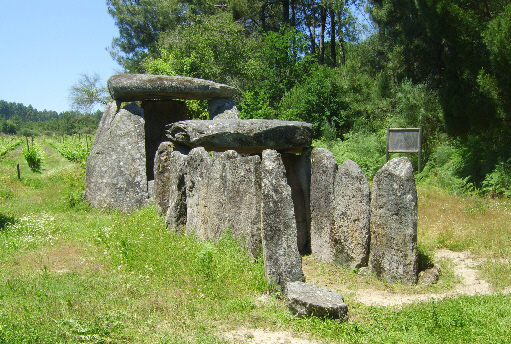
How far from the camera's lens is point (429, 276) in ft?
23.6

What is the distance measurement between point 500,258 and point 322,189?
315 centimetres

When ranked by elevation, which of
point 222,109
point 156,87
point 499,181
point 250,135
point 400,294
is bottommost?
point 400,294

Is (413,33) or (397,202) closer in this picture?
(397,202)

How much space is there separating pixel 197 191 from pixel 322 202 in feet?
7.55

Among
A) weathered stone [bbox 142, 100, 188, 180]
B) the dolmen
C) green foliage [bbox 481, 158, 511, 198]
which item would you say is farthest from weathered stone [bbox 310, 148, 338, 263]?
weathered stone [bbox 142, 100, 188, 180]

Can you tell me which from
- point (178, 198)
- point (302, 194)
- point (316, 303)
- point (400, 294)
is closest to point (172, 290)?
point (316, 303)

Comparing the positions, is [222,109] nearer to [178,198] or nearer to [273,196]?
[178,198]

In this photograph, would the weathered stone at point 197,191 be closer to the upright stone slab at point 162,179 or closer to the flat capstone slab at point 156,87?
the upright stone slab at point 162,179

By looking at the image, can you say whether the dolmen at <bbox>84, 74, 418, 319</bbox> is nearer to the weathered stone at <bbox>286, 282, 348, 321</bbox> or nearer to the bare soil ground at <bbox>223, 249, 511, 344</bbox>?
the weathered stone at <bbox>286, 282, 348, 321</bbox>

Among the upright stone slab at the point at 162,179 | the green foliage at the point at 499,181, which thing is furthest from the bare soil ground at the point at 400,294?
the green foliage at the point at 499,181

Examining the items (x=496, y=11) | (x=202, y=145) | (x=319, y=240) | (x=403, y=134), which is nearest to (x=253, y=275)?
(x=319, y=240)

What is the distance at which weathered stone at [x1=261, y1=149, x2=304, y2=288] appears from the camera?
6777 millimetres

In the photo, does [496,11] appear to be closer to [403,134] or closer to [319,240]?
[403,134]

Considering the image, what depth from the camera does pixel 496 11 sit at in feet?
46.7
